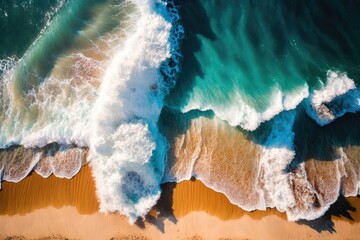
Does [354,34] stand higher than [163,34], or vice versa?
[163,34]

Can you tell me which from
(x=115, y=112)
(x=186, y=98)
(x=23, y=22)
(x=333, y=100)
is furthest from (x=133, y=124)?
(x=333, y=100)

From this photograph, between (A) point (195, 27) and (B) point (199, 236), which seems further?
(A) point (195, 27)

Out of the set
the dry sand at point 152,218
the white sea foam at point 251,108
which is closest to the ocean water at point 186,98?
the white sea foam at point 251,108

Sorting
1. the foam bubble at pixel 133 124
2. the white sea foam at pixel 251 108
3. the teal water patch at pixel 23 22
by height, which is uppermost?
the teal water patch at pixel 23 22

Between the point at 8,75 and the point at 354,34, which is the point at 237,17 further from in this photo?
the point at 8,75

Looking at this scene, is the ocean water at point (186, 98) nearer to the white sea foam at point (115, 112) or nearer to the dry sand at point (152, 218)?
the white sea foam at point (115, 112)

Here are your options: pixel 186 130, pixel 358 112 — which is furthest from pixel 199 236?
pixel 358 112

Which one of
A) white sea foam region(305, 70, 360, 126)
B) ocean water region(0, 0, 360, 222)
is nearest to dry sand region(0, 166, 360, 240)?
ocean water region(0, 0, 360, 222)
